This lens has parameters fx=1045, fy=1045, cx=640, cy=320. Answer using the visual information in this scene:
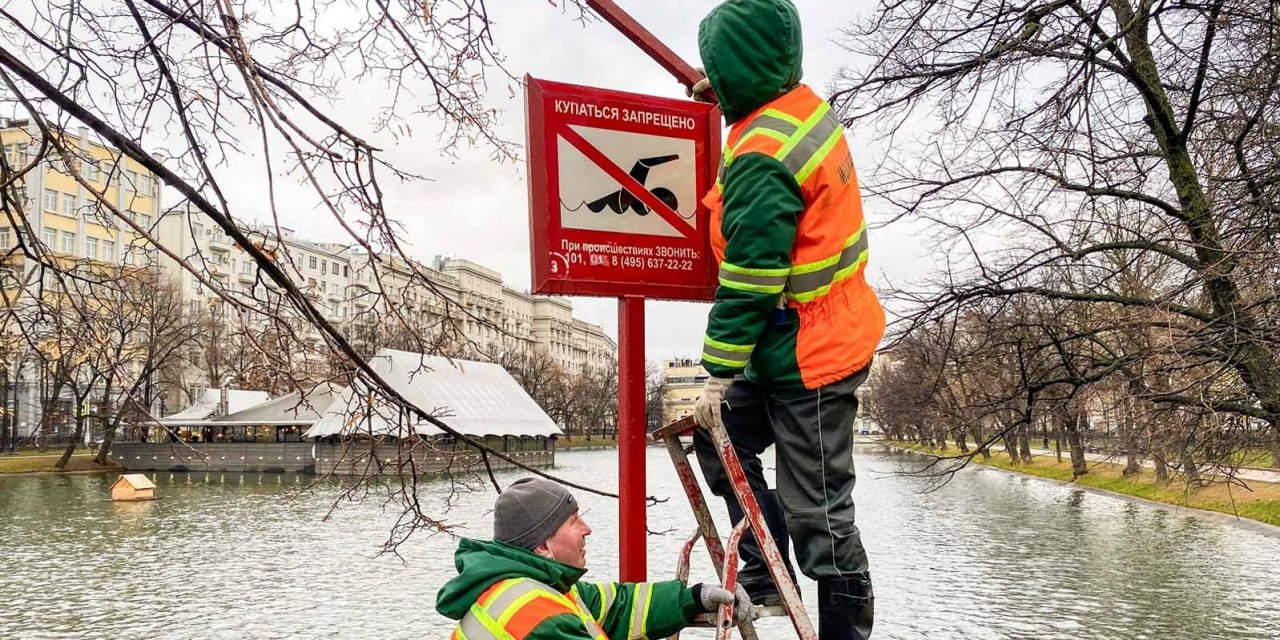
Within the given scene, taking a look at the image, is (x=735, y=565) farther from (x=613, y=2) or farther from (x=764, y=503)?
(x=613, y=2)

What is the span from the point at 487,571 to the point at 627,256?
1667 millimetres

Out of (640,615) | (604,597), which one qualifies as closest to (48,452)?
(604,597)

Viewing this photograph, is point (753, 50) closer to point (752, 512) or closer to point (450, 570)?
point (752, 512)

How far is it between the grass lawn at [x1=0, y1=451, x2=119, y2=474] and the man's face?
44.8 meters

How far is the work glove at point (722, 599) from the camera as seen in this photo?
318cm

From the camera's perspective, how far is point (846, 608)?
3.21m

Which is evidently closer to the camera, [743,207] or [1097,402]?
[743,207]

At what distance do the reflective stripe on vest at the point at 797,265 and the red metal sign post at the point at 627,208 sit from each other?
869mm

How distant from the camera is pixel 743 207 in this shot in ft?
10.5

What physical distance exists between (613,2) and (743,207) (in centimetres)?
165

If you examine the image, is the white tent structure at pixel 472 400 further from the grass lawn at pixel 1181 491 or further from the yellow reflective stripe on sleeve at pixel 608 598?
the yellow reflective stripe on sleeve at pixel 608 598

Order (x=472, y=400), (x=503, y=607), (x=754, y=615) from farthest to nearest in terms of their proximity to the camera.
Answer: (x=472, y=400) < (x=754, y=615) < (x=503, y=607)

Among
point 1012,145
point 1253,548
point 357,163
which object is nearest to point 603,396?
point 1253,548

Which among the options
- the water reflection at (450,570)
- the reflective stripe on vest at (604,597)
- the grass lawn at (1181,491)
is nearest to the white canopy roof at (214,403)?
the water reflection at (450,570)
